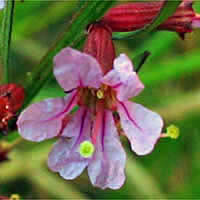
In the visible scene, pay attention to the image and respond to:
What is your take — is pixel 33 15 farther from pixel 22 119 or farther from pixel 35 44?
pixel 22 119

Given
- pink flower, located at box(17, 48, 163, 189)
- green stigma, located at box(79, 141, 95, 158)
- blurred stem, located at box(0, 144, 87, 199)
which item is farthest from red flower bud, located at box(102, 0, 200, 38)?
blurred stem, located at box(0, 144, 87, 199)

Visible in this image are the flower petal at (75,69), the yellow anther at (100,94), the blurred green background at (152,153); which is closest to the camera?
the flower petal at (75,69)

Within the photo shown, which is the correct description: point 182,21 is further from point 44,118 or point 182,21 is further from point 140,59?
point 44,118

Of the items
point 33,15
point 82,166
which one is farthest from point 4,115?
point 33,15

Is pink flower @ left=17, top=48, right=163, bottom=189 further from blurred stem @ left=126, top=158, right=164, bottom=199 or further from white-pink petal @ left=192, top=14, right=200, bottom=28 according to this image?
blurred stem @ left=126, top=158, right=164, bottom=199

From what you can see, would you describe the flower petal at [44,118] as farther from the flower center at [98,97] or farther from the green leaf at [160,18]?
the green leaf at [160,18]

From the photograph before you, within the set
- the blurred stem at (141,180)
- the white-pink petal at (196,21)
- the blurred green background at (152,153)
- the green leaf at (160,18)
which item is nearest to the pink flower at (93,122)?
the green leaf at (160,18)
